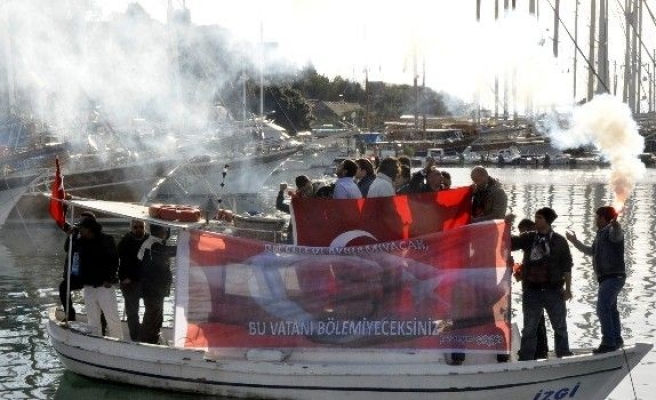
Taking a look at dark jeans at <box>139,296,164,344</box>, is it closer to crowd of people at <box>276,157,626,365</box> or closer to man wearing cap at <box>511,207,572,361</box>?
crowd of people at <box>276,157,626,365</box>

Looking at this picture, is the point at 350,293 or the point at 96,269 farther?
the point at 96,269

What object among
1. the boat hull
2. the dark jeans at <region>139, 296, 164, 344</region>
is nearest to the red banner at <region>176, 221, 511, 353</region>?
the dark jeans at <region>139, 296, 164, 344</region>

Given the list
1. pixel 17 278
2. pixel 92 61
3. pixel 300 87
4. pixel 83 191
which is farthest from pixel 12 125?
pixel 300 87

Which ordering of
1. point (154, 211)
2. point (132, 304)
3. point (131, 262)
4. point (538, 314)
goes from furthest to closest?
point (132, 304), point (131, 262), point (154, 211), point (538, 314)

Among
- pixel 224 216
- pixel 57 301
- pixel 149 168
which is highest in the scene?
pixel 224 216

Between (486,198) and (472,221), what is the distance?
1.09 feet

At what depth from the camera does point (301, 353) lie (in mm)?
13062

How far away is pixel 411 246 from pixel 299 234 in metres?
1.34

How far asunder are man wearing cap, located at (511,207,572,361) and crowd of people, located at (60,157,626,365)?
1 centimetres

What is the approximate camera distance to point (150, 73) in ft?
207

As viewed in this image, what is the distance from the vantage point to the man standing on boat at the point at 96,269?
1453cm

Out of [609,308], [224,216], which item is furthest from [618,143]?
[224,216]

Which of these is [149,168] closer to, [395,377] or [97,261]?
[97,261]

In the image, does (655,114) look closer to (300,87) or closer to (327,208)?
(300,87)
